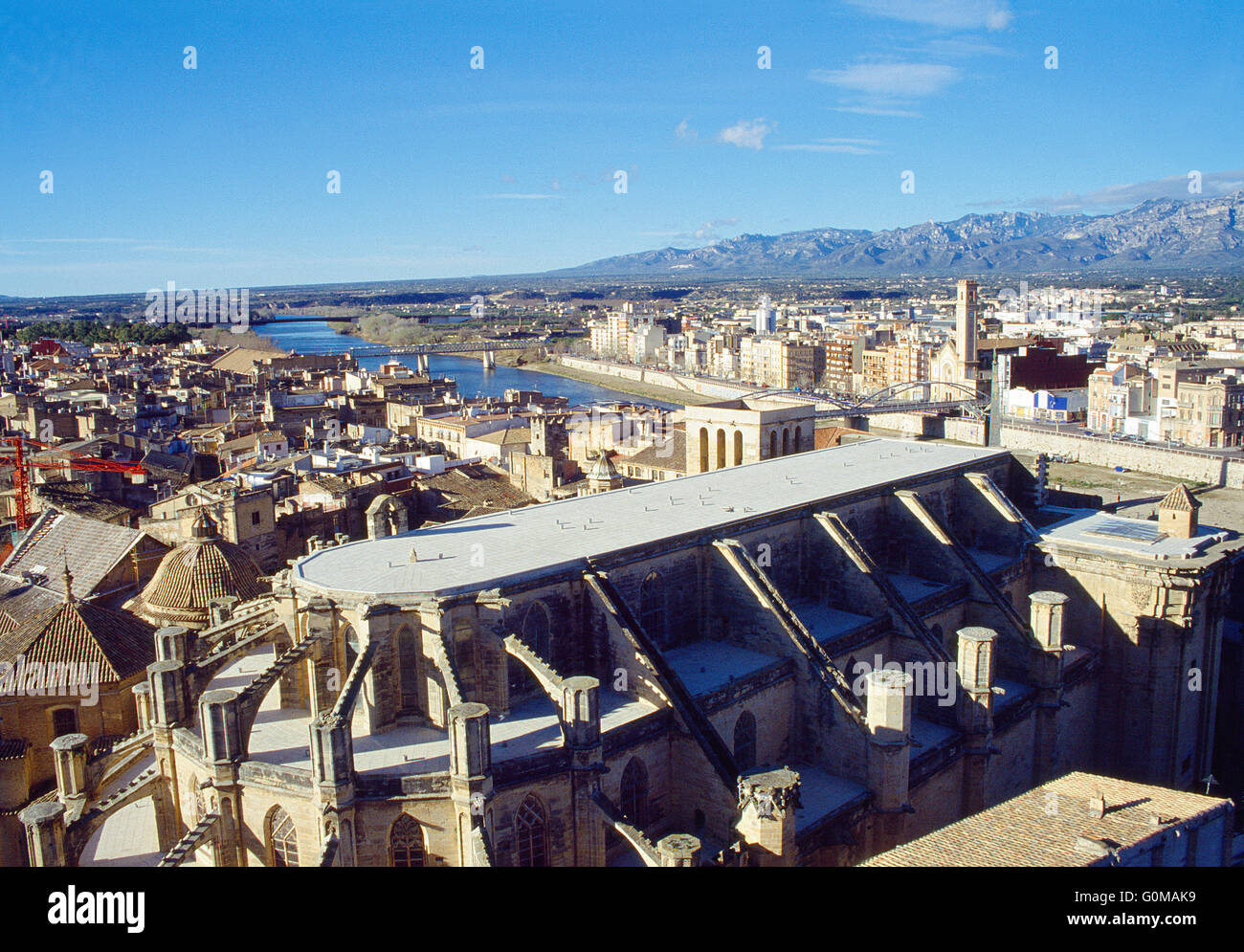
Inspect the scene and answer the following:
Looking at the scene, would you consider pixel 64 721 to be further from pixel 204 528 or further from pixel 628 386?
pixel 628 386

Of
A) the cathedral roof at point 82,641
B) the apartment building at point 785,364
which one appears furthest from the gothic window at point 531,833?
the apartment building at point 785,364

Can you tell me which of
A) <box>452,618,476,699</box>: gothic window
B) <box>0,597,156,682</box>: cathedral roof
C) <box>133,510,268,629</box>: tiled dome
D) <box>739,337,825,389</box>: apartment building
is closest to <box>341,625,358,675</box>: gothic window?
<box>452,618,476,699</box>: gothic window

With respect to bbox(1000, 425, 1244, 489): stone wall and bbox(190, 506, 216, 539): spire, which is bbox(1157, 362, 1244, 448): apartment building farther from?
bbox(190, 506, 216, 539): spire

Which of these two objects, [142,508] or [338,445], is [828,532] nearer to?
[142,508]

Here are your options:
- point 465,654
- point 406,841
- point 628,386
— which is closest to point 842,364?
point 628,386

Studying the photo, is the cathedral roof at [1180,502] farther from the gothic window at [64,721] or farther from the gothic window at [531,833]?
the gothic window at [64,721]
